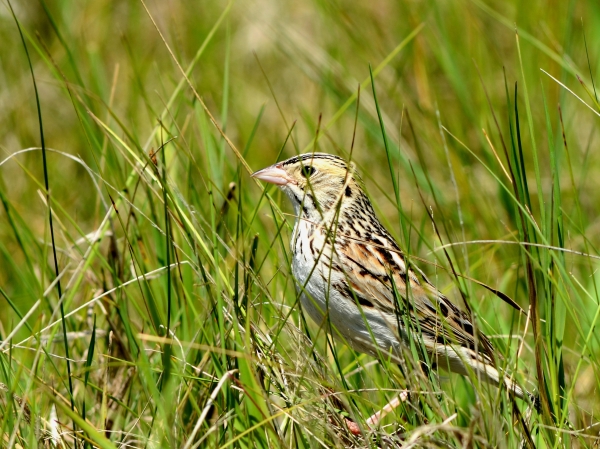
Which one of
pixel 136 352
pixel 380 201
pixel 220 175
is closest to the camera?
pixel 136 352

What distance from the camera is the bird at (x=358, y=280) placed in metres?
4.07

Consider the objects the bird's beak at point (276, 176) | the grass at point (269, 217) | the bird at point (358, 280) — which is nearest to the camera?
the grass at point (269, 217)

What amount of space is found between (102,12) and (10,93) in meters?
1.70

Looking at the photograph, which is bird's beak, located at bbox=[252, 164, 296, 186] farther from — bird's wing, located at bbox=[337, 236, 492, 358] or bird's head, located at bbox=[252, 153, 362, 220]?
bird's wing, located at bbox=[337, 236, 492, 358]

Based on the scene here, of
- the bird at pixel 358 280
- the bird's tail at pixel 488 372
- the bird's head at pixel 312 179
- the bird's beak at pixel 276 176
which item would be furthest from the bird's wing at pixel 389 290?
the bird's beak at pixel 276 176

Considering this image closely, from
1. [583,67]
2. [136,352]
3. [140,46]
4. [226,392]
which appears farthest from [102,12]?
[226,392]

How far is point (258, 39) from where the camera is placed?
9359 millimetres

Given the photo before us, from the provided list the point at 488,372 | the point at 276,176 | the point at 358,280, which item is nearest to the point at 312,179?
the point at 276,176

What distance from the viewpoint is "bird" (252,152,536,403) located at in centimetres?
407

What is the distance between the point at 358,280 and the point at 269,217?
0.63m

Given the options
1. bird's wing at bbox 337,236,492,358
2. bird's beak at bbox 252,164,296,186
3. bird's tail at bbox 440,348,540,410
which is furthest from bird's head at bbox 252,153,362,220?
bird's tail at bbox 440,348,540,410

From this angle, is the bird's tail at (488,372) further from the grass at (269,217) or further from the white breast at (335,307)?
the white breast at (335,307)

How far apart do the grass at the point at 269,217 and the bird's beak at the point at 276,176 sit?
0.10 metres

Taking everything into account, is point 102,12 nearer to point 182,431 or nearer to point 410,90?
point 410,90
